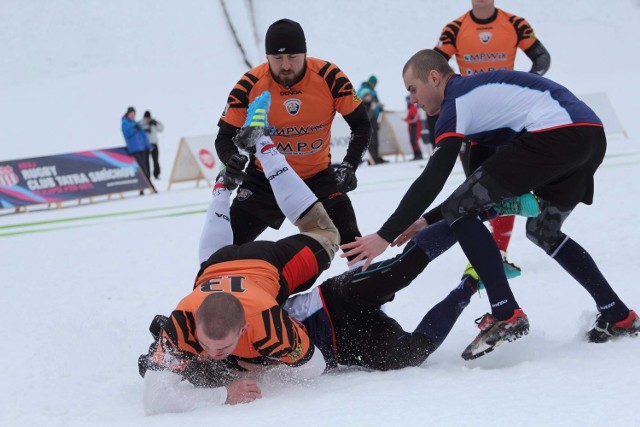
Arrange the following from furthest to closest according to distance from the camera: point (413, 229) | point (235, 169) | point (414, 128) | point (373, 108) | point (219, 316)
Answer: point (414, 128) → point (373, 108) → point (235, 169) → point (413, 229) → point (219, 316)

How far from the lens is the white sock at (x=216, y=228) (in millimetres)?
4434

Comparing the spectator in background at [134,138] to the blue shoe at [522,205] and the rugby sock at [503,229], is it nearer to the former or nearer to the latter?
the rugby sock at [503,229]

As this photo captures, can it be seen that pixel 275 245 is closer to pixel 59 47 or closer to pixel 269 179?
pixel 269 179

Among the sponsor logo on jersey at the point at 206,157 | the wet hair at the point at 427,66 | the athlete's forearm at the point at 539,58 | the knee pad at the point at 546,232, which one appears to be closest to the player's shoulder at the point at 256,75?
the wet hair at the point at 427,66

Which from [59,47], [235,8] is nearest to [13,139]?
[59,47]

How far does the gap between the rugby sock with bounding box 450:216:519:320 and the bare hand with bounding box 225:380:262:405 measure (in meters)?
1.07

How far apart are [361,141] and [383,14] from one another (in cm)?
2849

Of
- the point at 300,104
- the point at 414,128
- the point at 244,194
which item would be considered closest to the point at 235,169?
the point at 244,194

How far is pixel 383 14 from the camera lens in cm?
3222

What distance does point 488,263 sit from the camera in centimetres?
348

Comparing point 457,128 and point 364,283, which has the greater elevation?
point 457,128

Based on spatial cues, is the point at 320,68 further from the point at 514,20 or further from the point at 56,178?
the point at 56,178

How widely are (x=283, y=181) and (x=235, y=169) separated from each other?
281mm

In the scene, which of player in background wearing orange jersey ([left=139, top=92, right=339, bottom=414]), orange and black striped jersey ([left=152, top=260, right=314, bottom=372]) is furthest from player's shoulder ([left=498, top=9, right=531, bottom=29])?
orange and black striped jersey ([left=152, top=260, right=314, bottom=372])
